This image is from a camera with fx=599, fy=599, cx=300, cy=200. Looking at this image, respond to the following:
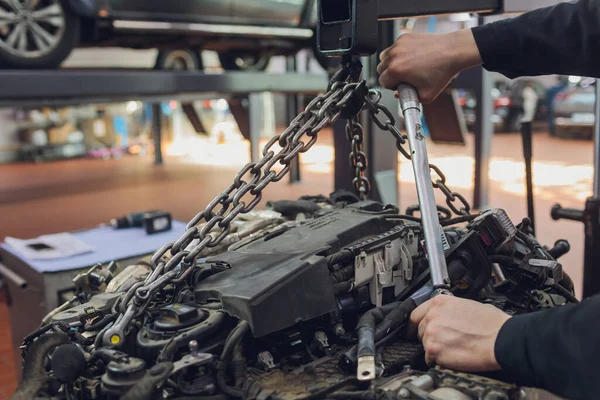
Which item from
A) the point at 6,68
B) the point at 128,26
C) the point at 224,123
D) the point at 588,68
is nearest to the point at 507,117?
the point at 224,123

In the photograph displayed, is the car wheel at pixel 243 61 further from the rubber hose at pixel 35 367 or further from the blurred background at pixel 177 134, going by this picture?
the rubber hose at pixel 35 367

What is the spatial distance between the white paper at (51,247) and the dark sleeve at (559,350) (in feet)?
5.63

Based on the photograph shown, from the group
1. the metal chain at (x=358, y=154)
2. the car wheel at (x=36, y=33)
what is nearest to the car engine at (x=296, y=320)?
the metal chain at (x=358, y=154)

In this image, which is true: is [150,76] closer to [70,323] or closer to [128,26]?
[128,26]

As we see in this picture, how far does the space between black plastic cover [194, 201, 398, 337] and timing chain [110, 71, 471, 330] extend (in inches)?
2.7

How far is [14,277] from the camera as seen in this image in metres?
2.19

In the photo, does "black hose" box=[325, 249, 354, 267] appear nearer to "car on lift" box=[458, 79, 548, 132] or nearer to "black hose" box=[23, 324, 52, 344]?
"black hose" box=[23, 324, 52, 344]

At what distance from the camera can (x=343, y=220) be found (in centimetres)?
134

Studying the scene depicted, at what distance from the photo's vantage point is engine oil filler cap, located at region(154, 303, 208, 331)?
3.22ft

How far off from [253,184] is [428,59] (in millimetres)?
464

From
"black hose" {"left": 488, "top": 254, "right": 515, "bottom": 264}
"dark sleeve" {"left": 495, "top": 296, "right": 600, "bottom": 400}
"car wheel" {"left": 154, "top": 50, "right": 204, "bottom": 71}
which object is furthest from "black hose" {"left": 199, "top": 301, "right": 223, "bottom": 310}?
"car wheel" {"left": 154, "top": 50, "right": 204, "bottom": 71}

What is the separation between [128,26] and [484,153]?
2.78 metres

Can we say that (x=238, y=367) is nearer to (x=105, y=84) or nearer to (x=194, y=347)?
(x=194, y=347)

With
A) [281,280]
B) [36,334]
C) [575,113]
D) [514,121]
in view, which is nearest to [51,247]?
[36,334]
